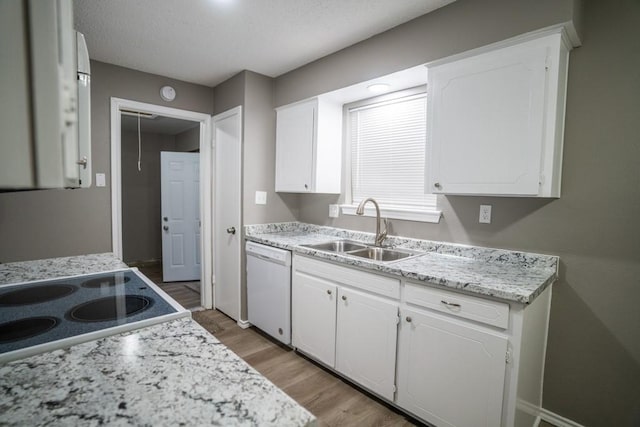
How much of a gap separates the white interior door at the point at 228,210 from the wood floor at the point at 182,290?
394 millimetres

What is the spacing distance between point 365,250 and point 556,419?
148 centimetres

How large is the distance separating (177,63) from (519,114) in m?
2.73

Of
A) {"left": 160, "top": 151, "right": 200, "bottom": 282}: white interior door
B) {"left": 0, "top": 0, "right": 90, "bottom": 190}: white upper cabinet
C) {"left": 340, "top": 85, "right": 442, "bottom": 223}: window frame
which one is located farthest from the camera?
{"left": 160, "top": 151, "right": 200, "bottom": 282}: white interior door

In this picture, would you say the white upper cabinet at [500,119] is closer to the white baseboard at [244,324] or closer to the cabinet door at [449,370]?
the cabinet door at [449,370]

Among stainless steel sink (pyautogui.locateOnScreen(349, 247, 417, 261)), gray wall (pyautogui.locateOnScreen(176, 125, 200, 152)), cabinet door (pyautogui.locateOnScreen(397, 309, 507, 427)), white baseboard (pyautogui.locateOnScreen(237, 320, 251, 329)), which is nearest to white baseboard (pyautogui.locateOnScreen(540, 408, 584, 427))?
cabinet door (pyautogui.locateOnScreen(397, 309, 507, 427))

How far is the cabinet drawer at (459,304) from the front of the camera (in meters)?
1.45

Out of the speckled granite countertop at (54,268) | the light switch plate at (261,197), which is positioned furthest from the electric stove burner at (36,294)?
the light switch plate at (261,197)

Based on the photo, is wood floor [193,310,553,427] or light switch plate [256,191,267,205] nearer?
wood floor [193,310,553,427]

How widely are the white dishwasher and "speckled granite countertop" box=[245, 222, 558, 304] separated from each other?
14 cm

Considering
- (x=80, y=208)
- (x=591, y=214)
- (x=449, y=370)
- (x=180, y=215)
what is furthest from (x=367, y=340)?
(x=180, y=215)

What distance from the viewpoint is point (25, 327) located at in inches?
38.5

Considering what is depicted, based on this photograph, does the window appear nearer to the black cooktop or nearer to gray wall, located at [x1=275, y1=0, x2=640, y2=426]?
gray wall, located at [x1=275, y1=0, x2=640, y2=426]

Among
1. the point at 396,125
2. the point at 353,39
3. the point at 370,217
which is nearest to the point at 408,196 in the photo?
the point at 370,217

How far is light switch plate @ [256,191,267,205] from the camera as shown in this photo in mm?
3141
